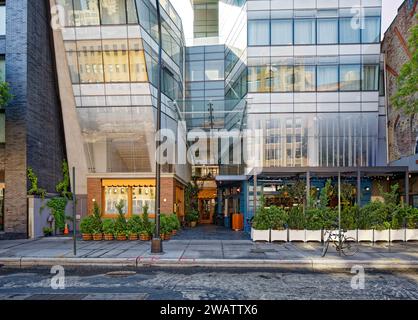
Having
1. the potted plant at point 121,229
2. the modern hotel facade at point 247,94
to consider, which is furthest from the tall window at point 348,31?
the potted plant at point 121,229

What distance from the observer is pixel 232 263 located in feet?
39.7

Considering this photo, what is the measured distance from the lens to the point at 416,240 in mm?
16953

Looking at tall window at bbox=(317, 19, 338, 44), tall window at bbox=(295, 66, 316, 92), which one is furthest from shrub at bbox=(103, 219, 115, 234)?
tall window at bbox=(317, 19, 338, 44)

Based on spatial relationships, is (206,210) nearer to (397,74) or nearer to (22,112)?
(22,112)

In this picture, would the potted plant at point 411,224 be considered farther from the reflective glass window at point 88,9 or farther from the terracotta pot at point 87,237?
the reflective glass window at point 88,9

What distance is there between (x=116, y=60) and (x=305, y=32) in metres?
13.6

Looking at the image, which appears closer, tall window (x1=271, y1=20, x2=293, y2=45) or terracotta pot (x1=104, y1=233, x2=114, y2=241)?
terracotta pot (x1=104, y1=233, x2=114, y2=241)

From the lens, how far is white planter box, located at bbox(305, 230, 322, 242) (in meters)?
16.8

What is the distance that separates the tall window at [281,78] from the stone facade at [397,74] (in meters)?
7.18

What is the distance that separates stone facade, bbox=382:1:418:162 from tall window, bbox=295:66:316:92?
5.56 metres

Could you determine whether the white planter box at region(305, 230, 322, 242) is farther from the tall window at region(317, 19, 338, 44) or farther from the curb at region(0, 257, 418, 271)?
the tall window at region(317, 19, 338, 44)

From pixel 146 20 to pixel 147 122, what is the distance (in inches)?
264
